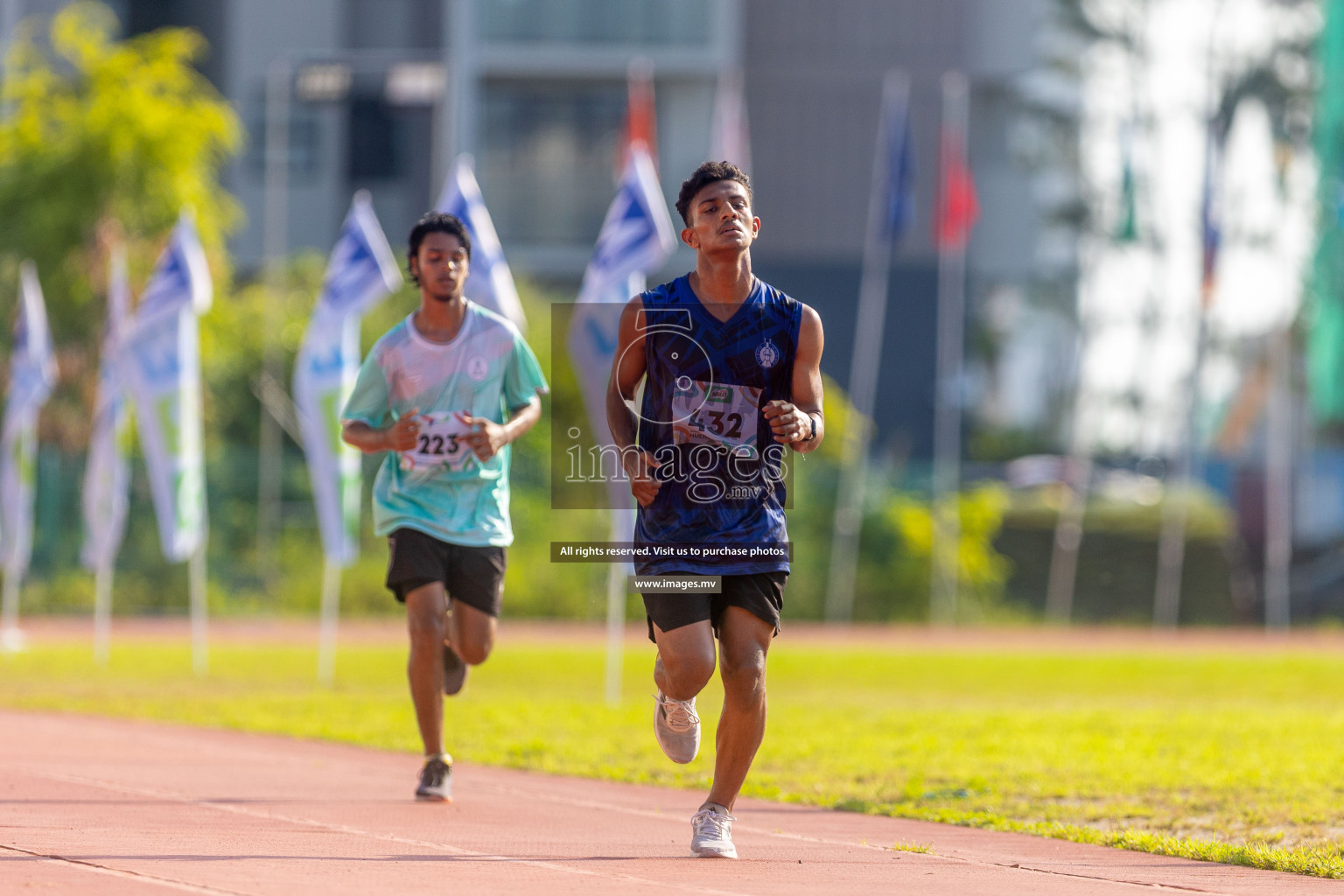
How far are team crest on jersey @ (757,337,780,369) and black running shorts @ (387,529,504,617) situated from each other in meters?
1.87

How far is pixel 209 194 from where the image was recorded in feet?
93.0

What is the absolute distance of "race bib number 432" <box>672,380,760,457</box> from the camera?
656 centimetres

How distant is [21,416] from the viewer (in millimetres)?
18266

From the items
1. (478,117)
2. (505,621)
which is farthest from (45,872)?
(478,117)

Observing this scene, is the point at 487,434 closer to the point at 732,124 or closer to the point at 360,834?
the point at 360,834

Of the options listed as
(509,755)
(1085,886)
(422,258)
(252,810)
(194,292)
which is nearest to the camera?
(1085,886)

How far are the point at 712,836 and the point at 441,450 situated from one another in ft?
7.23

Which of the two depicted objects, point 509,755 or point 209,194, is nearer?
point 509,755

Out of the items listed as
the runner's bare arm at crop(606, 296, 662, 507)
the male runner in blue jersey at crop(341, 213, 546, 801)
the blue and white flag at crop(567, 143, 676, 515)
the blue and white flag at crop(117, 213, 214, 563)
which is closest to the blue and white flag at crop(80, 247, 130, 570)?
the blue and white flag at crop(117, 213, 214, 563)

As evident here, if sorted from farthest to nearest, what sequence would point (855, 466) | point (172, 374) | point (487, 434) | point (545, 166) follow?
point (545, 166) < point (855, 466) < point (172, 374) < point (487, 434)

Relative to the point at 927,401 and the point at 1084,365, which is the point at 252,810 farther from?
the point at 1084,365

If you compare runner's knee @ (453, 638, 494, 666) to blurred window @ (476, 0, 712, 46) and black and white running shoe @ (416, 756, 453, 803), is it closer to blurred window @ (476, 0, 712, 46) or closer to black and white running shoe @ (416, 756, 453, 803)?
black and white running shoe @ (416, 756, 453, 803)

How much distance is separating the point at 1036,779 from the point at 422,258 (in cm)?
379

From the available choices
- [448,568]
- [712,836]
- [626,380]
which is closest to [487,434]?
[448,568]
